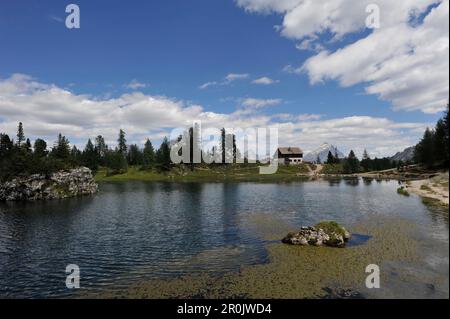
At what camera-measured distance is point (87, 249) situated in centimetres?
4512

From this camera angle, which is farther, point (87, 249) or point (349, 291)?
point (87, 249)

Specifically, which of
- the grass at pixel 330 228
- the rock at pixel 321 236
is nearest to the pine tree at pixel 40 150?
the rock at pixel 321 236

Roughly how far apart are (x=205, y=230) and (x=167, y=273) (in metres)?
21.2

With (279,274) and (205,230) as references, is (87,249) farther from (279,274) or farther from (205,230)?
(279,274)

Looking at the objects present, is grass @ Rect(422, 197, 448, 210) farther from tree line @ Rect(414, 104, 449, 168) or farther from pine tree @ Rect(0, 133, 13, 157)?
pine tree @ Rect(0, 133, 13, 157)

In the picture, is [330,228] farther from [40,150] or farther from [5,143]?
[5,143]

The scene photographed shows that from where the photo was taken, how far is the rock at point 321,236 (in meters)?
43.1

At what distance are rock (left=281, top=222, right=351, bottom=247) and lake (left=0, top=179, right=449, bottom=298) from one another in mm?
3934

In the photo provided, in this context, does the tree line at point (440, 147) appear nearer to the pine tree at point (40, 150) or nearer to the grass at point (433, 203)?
the grass at point (433, 203)

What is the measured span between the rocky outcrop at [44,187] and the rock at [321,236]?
93.3 m

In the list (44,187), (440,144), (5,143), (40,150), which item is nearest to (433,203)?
(440,144)
